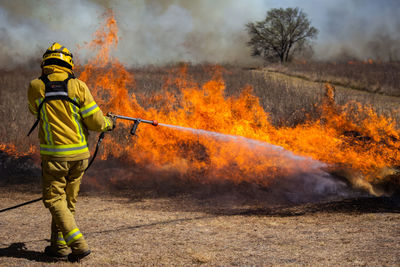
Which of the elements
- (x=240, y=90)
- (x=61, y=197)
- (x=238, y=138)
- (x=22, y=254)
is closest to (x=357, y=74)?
(x=240, y=90)

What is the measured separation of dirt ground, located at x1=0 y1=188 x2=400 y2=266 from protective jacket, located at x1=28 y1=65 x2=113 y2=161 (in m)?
1.36

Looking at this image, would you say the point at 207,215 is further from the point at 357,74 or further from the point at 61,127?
the point at 357,74

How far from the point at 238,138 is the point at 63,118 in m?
6.78

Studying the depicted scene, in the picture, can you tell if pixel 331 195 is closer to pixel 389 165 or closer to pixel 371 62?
pixel 389 165

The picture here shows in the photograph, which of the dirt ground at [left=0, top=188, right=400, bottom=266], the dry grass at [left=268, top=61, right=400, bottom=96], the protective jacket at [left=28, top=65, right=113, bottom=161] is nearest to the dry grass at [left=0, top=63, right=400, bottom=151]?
the dry grass at [left=268, top=61, right=400, bottom=96]

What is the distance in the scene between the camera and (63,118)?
3.90m

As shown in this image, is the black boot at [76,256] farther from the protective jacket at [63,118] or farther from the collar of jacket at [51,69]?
the collar of jacket at [51,69]

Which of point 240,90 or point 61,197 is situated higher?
point 240,90

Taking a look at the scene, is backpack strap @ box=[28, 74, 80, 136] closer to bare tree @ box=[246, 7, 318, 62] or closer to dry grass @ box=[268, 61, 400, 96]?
dry grass @ box=[268, 61, 400, 96]

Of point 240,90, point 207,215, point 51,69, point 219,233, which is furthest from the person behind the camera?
point 240,90

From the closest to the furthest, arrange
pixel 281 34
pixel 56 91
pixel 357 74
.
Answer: pixel 56 91
pixel 357 74
pixel 281 34

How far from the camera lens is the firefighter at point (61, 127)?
152 inches

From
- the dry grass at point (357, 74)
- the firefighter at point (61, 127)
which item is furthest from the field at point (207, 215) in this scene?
the dry grass at point (357, 74)

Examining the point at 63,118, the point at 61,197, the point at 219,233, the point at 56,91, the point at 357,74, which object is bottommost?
the point at 219,233
